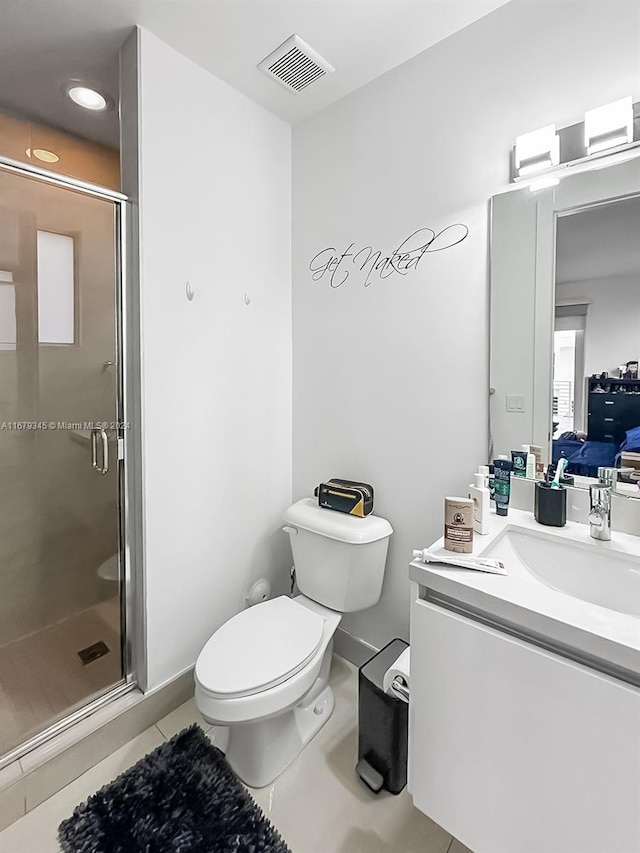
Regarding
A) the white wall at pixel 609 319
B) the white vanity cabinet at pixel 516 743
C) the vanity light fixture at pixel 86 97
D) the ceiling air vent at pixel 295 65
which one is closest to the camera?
the white vanity cabinet at pixel 516 743

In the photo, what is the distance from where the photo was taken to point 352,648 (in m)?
1.83

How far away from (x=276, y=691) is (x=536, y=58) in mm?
2011

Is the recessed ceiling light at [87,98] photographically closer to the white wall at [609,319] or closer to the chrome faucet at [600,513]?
the white wall at [609,319]

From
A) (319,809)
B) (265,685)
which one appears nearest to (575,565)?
(265,685)

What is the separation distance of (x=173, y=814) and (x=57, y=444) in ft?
4.28

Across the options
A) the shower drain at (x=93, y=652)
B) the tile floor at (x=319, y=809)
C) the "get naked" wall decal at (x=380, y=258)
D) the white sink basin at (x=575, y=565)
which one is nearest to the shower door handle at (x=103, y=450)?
the shower drain at (x=93, y=652)

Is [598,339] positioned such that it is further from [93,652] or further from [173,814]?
[93,652]

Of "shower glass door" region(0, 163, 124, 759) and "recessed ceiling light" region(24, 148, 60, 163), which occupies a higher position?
"recessed ceiling light" region(24, 148, 60, 163)

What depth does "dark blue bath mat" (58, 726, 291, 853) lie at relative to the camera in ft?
3.67

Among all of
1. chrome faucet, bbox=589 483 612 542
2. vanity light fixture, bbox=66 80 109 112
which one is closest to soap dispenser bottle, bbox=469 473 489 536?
chrome faucet, bbox=589 483 612 542

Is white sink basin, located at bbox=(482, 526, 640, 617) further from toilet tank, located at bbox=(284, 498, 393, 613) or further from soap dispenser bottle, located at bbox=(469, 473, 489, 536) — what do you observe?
toilet tank, located at bbox=(284, 498, 393, 613)

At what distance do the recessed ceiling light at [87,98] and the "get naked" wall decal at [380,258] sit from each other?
109 cm

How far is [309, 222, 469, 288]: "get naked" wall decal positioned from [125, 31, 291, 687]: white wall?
0.23 metres

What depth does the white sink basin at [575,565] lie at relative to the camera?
995 millimetres
